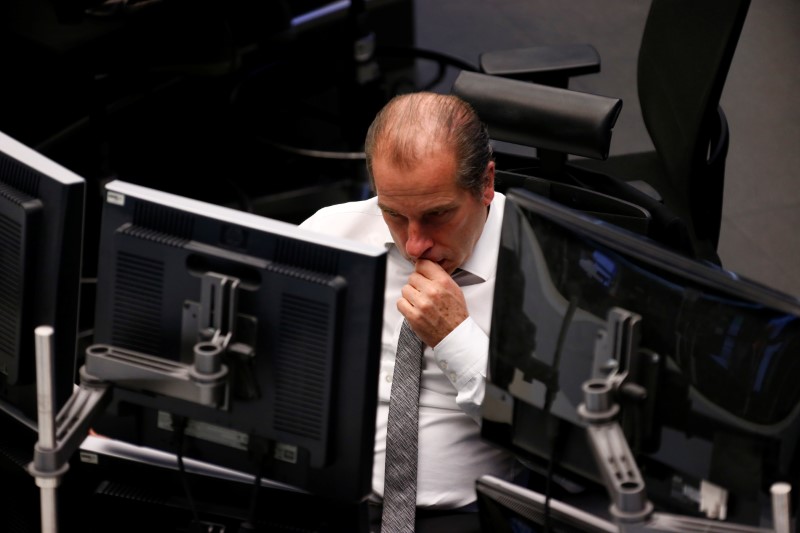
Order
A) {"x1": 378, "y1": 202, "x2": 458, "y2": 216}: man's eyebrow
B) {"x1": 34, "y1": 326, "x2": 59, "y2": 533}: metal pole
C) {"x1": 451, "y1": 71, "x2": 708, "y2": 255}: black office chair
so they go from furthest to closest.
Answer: {"x1": 451, "y1": 71, "x2": 708, "y2": 255}: black office chair, {"x1": 378, "y1": 202, "x2": 458, "y2": 216}: man's eyebrow, {"x1": 34, "y1": 326, "x2": 59, "y2": 533}: metal pole

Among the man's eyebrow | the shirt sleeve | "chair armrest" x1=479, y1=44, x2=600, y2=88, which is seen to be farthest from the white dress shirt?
"chair armrest" x1=479, y1=44, x2=600, y2=88

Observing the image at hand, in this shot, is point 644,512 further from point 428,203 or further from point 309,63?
point 309,63

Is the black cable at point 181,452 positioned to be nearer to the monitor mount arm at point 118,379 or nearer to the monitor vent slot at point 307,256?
the monitor mount arm at point 118,379

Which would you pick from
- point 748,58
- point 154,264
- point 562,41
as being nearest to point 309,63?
point 562,41

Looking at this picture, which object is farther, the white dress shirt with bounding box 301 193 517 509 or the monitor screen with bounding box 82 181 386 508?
the white dress shirt with bounding box 301 193 517 509

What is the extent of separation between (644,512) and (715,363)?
204 mm

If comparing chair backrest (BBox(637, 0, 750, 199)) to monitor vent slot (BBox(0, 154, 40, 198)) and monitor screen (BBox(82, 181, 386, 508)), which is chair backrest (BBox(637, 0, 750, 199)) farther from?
monitor vent slot (BBox(0, 154, 40, 198))

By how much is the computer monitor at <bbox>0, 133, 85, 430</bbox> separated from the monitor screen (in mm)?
59

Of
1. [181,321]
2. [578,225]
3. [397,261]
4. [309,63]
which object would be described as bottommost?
[309,63]

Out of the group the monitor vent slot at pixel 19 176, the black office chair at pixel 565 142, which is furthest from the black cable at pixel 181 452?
the black office chair at pixel 565 142

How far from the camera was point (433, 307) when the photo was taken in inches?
86.1

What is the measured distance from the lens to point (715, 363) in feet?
5.32

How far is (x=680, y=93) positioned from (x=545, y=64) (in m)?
0.35

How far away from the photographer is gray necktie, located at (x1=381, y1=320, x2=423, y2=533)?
2168mm
